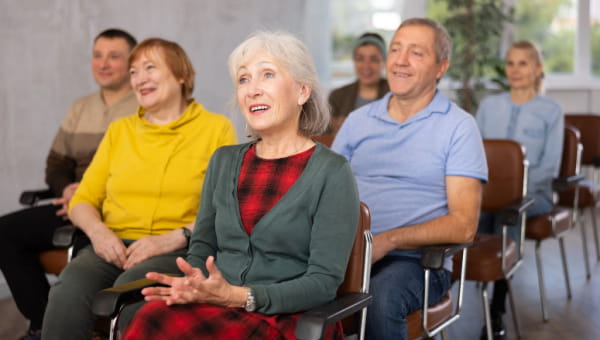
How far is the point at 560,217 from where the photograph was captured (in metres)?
3.85

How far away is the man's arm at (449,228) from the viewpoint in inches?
93.0

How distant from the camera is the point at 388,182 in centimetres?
258

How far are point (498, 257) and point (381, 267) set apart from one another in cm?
80

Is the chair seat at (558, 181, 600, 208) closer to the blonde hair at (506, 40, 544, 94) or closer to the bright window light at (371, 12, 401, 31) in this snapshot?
the blonde hair at (506, 40, 544, 94)

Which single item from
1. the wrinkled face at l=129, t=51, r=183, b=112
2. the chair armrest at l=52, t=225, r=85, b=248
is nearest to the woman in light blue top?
the wrinkled face at l=129, t=51, r=183, b=112

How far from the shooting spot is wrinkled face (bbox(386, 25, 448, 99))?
2.60m

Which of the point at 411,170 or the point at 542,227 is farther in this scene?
the point at 542,227

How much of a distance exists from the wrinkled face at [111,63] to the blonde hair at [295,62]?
149 centimetres

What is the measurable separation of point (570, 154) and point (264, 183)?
9.10 ft

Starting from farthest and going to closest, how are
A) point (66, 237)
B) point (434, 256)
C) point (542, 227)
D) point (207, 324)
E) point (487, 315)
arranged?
1. point (542, 227)
2. point (487, 315)
3. point (66, 237)
4. point (434, 256)
5. point (207, 324)

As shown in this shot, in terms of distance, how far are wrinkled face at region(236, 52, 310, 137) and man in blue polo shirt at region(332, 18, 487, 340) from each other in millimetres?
630

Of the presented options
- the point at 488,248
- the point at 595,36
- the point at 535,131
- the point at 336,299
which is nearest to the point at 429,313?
the point at 336,299

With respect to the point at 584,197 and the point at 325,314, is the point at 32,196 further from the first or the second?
the point at 584,197

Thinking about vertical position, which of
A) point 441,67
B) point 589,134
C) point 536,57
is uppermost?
point 441,67
